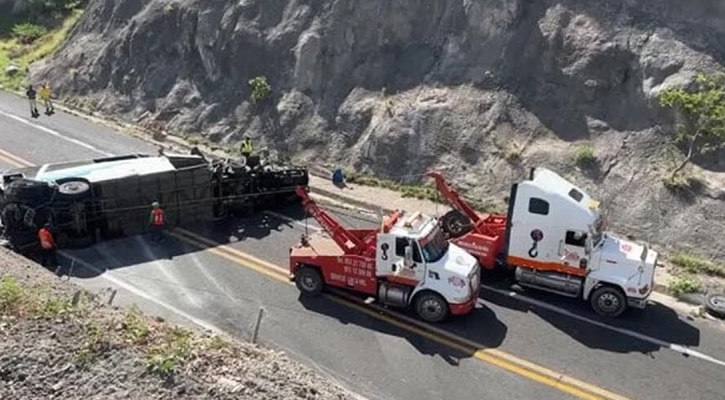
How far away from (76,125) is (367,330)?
18.6 m

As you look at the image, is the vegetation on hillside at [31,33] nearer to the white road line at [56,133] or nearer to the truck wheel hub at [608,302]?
the white road line at [56,133]

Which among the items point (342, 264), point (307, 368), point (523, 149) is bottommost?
point (307, 368)

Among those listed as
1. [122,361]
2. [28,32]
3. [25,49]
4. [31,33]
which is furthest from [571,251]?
[28,32]

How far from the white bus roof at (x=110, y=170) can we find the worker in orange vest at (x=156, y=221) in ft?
3.40

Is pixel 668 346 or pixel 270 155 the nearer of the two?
pixel 668 346

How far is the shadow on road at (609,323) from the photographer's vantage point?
1770 centimetres

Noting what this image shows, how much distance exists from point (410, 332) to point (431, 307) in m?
0.74

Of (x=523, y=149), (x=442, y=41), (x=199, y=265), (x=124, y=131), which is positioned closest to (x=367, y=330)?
(x=199, y=265)

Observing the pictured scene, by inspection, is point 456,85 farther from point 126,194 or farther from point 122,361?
point 122,361

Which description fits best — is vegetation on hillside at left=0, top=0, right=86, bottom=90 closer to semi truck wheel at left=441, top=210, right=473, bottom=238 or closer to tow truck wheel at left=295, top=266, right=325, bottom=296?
tow truck wheel at left=295, top=266, right=325, bottom=296

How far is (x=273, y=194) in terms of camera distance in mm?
24484

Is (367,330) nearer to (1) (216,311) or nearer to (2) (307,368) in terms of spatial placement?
(2) (307,368)

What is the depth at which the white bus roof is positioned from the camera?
72.5 feet

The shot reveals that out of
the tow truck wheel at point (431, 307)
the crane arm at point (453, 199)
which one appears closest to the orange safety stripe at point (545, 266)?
the crane arm at point (453, 199)
